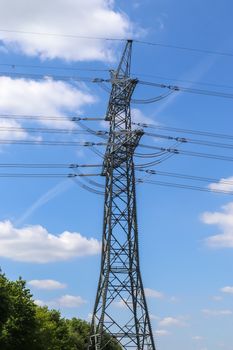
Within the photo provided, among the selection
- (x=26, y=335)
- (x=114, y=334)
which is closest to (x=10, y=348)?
(x=26, y=335)

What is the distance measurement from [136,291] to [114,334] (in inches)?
162

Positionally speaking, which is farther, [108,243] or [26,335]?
[26,335]

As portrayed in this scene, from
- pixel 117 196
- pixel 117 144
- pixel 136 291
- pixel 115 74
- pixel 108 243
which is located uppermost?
pixel 115 74

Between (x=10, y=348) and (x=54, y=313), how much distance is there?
126 ft

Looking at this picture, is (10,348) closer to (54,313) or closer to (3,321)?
(3,321)

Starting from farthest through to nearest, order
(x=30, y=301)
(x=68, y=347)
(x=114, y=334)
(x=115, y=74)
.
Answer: (x=68, y=347), (x=30, y=301), (x=115, y=74), (x=114, y=334)

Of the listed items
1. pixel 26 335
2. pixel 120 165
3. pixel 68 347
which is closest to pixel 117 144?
pixel 120 165

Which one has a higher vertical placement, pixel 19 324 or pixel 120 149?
pixel 120 149

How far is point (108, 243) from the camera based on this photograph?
50.0 meters

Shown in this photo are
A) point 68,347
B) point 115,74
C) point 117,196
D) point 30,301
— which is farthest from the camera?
point 68,347

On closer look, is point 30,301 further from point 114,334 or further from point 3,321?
point 114,334

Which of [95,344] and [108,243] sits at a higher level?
[108,243]

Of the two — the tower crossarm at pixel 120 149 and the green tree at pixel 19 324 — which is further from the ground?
the tower crossarm at pixel 120 149

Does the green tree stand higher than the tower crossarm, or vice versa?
the tower crossarm
